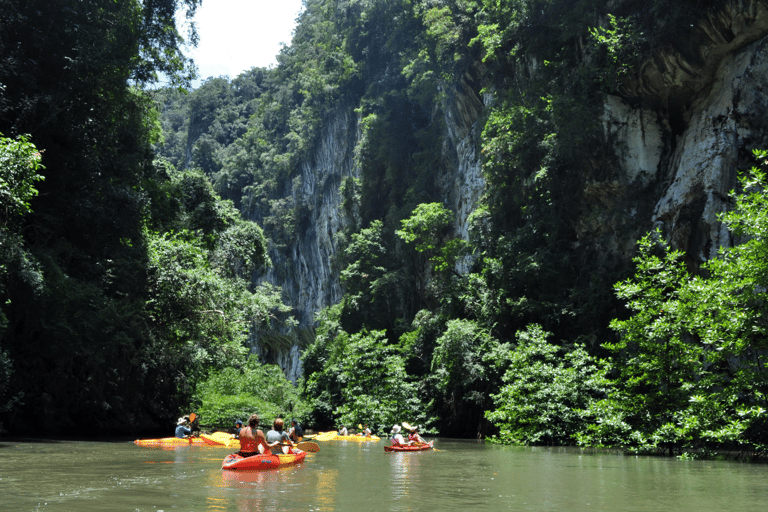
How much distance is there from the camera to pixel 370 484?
29.6 feet

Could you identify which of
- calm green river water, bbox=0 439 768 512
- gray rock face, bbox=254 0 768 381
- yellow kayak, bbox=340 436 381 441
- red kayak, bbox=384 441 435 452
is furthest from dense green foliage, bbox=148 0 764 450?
red kayak, bbox=384 441 435 452

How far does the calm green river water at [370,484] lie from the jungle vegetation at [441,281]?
2.62m

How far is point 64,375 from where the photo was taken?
59.7ft

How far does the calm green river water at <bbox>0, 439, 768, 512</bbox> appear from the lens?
669cm

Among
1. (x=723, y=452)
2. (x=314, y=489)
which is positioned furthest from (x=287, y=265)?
(x=314, y=489)

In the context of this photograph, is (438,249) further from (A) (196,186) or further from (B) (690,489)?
(B) (690,489)

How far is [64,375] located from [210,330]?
545cm

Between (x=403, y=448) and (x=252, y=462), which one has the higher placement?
(x=252, y=462)

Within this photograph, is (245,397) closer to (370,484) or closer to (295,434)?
(295,434)

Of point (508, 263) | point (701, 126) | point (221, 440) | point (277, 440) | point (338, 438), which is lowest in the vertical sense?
point (338, 438)

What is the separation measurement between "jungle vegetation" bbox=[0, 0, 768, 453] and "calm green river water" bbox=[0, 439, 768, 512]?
262cm

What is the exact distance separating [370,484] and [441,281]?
24.6 meters

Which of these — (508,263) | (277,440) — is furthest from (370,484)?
(508,263)

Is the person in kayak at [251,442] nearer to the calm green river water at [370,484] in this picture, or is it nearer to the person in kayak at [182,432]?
the calm green river water at [370,484]
